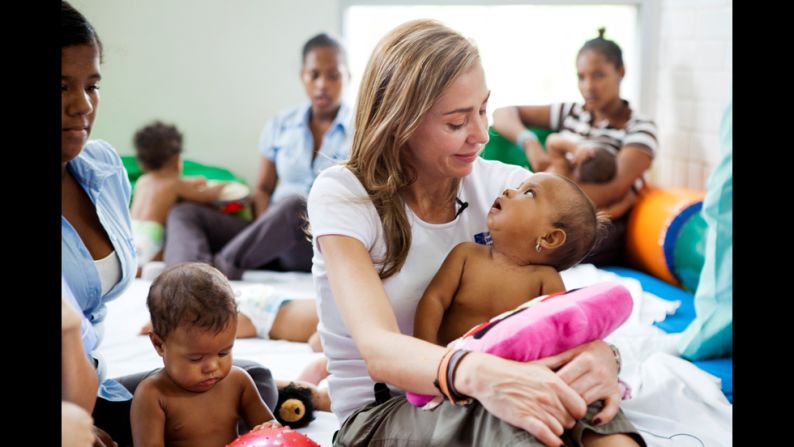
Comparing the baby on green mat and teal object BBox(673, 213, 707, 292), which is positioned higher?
the baby on green mat

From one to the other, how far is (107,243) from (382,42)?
0.52 m

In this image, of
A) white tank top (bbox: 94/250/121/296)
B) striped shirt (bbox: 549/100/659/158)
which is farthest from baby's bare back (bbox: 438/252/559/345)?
striped shirt (bbox: 549/100/659/158)

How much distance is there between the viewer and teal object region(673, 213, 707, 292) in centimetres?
277

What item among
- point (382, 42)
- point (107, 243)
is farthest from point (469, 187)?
point (107, 243)

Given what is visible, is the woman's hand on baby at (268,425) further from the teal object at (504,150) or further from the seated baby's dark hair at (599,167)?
the teal object at (504,150)

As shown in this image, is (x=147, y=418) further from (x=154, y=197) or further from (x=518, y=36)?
(x=518, y=36)

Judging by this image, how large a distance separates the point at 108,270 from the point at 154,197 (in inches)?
77.2

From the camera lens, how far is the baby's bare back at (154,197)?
10.7ft

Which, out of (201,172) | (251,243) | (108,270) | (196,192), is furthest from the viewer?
(201,172)

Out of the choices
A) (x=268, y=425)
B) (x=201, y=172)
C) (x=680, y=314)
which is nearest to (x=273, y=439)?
(x=268, y=425)

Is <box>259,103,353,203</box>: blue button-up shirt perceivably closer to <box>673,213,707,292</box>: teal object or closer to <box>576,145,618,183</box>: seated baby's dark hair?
<box>576,145,618,183</box>: seated baby's dark hair

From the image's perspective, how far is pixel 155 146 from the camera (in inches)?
132

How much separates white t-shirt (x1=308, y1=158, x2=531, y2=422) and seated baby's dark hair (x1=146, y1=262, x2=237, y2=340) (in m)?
0.18
